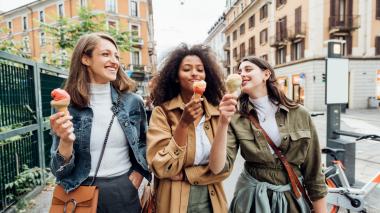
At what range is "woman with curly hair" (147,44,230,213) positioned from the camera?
166 centimetres

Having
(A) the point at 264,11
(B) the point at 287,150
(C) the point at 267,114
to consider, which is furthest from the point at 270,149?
(A) the point at 264,11

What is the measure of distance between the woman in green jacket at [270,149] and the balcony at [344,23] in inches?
1020

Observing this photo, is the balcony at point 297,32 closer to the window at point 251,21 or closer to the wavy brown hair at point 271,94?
the window at point 251,21

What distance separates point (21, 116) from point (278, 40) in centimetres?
2918

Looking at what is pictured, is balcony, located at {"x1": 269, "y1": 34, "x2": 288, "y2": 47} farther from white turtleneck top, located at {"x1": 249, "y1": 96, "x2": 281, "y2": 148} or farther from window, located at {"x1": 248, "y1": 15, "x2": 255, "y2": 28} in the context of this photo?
white turtleneck top, located at {"x1": 249, "y1": 96, "x2": 281, "y2": 148}

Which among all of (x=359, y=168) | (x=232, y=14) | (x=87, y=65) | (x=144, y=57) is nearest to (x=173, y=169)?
(x=87, y=65)

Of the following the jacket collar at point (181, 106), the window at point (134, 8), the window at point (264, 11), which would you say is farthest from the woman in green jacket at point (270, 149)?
the window at point (134, 8)

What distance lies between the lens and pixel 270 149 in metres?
1.96

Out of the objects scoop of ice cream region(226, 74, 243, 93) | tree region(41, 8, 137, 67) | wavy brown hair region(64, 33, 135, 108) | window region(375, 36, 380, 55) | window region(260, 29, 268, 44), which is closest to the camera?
scoop of ice cream region(226, 74, 243, 93)

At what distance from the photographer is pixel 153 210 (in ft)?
6.13

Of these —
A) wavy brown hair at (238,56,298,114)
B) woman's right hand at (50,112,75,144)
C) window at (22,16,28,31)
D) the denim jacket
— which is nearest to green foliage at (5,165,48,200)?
the denim jacket

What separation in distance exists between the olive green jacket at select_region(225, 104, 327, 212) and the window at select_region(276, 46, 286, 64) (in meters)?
29.8

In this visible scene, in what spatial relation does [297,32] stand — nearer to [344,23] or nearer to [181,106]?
[344,23]

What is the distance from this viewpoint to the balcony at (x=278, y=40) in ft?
93.9
